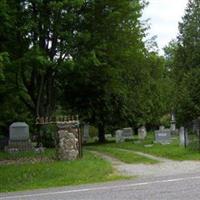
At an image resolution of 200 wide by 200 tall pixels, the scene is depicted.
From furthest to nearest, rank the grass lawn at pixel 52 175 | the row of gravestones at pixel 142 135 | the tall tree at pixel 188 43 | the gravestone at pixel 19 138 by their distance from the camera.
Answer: the tall tree at pixel 188 43 < the row of gravestones at pixel 142 135 < the gravestone at pixel 19 138 < the grass lawn at pixel 52 175

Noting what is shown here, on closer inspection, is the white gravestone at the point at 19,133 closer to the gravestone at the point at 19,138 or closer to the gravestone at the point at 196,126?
the gravestone at the point at 19,138

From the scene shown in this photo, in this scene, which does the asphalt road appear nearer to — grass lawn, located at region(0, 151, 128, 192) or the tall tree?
grass lawn, located at region(0, 151, 128, 192)

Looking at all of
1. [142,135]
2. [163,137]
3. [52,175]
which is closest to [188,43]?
[142,135]

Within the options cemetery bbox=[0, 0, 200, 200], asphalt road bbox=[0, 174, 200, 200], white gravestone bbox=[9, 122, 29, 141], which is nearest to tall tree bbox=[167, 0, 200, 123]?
cemetery bbox=[0, 0, 200, 200]

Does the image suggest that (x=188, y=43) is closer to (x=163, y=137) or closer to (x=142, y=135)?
(x=142, y=135)

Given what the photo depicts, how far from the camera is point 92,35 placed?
3719 centimetres

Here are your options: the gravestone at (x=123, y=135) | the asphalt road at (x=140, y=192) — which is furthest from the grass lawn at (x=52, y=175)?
the gravestone at (x=123, y=135)

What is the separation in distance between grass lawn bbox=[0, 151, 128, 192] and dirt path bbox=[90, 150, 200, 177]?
672 millimetres

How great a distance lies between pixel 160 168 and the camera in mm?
21578

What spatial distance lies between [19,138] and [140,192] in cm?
2454

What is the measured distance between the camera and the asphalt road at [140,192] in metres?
12.7

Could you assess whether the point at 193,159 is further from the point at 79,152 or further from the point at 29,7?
the point at 29,7

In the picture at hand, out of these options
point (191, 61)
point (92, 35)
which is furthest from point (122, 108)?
point (92, 35)

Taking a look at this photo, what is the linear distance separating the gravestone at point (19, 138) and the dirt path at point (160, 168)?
A: 1221 centimetres
